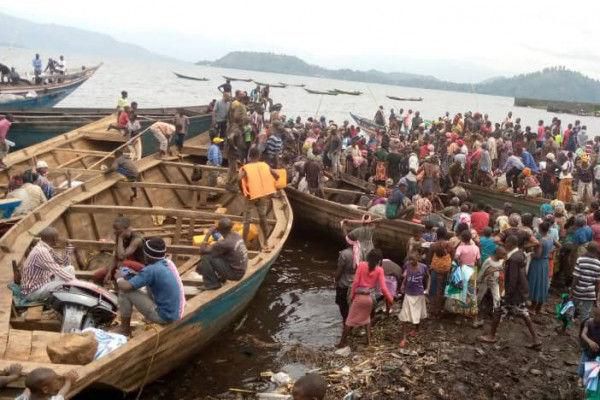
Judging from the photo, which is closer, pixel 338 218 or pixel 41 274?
pixel 41 274

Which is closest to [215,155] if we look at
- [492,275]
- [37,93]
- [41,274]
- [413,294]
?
[413,294]

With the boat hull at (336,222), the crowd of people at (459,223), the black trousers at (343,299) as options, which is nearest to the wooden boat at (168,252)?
the black trousers at (343,299)

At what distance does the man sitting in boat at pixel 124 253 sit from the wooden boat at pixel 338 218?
5.95 metres

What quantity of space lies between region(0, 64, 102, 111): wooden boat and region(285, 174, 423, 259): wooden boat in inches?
554

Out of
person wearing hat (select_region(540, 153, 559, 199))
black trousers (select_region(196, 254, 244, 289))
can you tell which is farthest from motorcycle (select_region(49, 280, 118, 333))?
person wearing hat (select_region(540, 153, 559, 199))

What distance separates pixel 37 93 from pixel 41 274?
22.3 meters

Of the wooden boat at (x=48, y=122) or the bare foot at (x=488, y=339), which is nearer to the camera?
the bare foot at (x=488, y=339)

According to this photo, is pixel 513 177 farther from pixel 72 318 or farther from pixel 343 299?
pixel 72 318

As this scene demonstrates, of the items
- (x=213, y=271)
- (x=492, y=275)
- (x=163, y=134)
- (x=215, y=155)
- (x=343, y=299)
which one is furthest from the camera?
(x=163, y=134)

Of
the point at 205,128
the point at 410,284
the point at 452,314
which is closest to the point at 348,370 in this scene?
the point at 410,284

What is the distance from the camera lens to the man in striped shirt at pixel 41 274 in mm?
6539

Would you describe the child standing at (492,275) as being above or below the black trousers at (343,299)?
above

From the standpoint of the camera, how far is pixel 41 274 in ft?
21.6

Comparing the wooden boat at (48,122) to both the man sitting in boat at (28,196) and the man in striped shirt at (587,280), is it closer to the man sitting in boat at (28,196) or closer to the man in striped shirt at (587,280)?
the man sitting in boat at (28,196)
